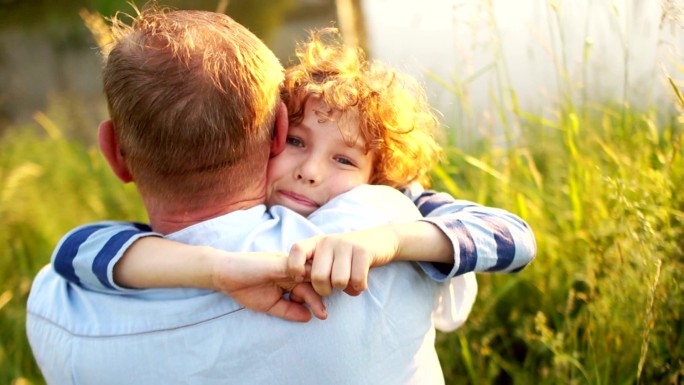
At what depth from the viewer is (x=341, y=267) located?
1.37 metres

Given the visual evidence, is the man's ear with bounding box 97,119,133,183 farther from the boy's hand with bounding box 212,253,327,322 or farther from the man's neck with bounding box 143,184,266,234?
the boy's hand with bounding box 212,253,327,322

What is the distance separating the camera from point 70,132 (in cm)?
548

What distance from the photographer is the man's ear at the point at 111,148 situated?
1.69m

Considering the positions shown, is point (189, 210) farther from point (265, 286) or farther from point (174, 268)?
point (265, 286)

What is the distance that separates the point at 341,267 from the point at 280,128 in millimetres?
449

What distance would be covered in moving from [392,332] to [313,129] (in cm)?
50

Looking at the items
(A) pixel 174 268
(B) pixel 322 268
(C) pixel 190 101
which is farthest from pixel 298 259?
(C) pixel 190 101

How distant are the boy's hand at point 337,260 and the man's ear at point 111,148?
522 millimetres

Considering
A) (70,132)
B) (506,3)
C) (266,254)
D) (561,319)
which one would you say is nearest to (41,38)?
(70,132)

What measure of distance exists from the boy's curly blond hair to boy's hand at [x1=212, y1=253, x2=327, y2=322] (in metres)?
0.48

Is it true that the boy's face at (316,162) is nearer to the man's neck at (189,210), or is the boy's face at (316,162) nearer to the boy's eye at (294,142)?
the boy's eye at (294,142)

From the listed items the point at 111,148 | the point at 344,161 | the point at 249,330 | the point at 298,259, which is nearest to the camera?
the point at 298,259

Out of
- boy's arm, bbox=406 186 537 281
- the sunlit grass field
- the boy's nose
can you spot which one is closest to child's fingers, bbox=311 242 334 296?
boy's arm, bbox=406 186 537 281

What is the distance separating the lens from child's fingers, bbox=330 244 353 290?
1.37 m
